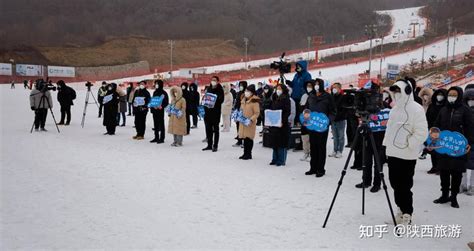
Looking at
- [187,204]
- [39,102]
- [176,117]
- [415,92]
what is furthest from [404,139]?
[39,102]

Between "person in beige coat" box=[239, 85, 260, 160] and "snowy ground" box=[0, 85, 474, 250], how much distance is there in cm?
34

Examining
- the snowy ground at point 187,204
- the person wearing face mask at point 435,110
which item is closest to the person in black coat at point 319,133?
the snowy ground at point 187,204

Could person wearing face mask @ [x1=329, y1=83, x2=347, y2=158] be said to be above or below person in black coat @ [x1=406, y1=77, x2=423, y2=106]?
below

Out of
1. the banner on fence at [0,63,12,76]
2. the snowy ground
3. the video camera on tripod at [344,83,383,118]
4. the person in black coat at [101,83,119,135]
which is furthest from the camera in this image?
the banner on fence at [0,63,12,76]

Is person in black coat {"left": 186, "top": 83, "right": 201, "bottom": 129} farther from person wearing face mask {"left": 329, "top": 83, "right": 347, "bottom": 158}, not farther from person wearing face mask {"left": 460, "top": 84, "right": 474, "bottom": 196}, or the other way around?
person wearing face mask {"left": 460, "top": 84, "right": 474, "bottom": 196}

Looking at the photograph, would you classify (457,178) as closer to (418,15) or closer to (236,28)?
(236,28)

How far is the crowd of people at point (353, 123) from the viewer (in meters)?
5.37

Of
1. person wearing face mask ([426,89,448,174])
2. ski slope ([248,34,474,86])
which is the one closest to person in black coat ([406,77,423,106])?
person wearing face mask ([426,89,448,174])

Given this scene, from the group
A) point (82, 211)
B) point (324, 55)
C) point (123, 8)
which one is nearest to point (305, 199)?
point (82, 211)

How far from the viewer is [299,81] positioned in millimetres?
10812

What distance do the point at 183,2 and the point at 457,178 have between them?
131 meters

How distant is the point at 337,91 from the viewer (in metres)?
10.6

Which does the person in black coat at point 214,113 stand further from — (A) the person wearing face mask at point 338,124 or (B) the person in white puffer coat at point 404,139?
(B) the person in white puffer coat at point 404,139

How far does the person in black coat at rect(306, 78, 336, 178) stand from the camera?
8266 millimetres
